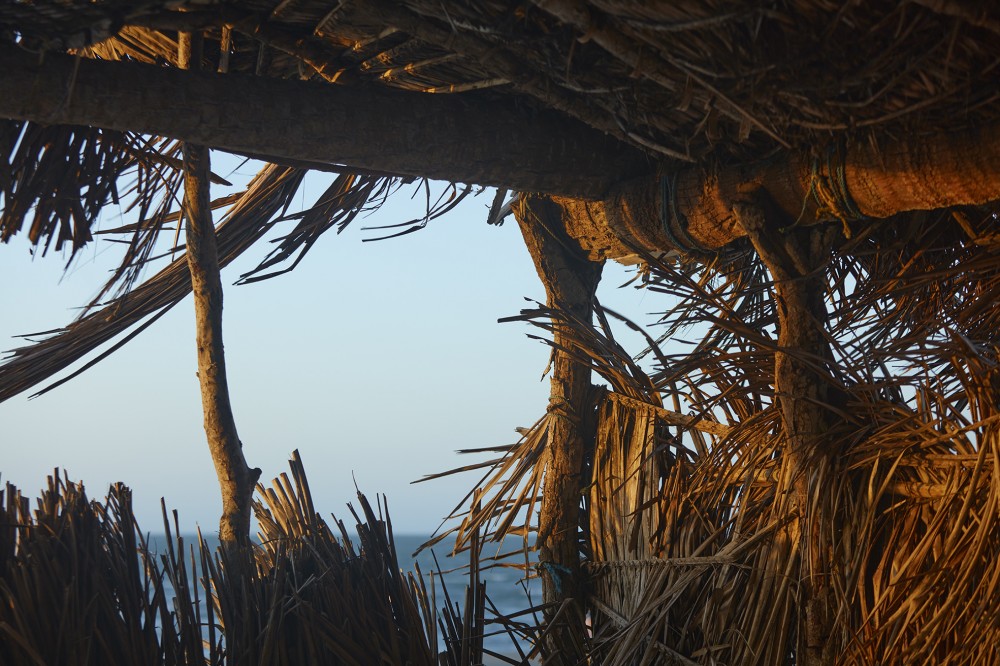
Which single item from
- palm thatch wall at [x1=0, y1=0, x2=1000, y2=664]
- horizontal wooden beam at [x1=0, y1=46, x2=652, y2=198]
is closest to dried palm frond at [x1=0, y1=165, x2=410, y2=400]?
palm thatch wall at [x1=0, y1=0, x2=1000, y2=664]

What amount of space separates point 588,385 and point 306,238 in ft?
2.85

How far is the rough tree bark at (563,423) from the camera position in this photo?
2377 millimetres

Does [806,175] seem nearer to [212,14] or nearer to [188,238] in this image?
[212,14]

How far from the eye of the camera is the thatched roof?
4.04 ft

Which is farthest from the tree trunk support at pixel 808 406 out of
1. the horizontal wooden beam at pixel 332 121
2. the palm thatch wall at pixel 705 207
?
the horizontal wooden beam at pixel 332 121

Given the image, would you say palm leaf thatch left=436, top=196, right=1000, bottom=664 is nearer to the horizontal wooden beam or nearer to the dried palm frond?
the horizontal wooden beam

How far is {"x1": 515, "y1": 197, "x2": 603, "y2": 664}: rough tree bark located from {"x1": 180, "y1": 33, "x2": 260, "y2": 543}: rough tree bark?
792 mm

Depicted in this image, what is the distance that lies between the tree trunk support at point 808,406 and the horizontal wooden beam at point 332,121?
0.39m

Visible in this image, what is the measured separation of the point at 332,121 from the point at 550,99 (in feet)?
1.29

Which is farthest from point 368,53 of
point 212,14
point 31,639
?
point 31,639

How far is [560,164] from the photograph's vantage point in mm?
1892

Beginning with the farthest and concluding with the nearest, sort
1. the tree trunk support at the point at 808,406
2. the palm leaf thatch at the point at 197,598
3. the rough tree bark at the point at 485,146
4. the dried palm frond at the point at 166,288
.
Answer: the dried palm frond at the point at 166,288
the palm leaf thatch at the point at 197,598
the tree trunk support at the point at 808,406
the rough tree bark at the point at 485,146

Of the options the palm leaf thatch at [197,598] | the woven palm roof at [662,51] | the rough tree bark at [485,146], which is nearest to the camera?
the woven palm roof at [662,51]

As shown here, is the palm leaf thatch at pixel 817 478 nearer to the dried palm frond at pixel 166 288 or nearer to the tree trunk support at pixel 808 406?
the tree trunk support at pixel 808 406
